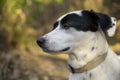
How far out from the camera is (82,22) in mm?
6102

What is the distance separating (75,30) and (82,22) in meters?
0.11

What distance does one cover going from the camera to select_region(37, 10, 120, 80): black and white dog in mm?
5988

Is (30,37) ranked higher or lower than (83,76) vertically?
lower

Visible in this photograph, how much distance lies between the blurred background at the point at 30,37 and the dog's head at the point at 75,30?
3.06 metres

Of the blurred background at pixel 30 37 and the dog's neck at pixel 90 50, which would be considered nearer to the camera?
the dog's neck at pixel 90 50

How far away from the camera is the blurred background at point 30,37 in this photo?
33.8ft

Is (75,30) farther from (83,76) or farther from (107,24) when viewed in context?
(83,76)

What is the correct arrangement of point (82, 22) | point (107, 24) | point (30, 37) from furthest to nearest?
point (30, 37), point (82, 22), point (107, 24)

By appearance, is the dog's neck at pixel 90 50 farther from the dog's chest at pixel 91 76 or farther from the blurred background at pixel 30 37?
the blurred background at pixel 30 37

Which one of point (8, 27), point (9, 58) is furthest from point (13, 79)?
point (8, 27)

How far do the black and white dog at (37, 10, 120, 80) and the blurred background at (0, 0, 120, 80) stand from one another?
121 inches

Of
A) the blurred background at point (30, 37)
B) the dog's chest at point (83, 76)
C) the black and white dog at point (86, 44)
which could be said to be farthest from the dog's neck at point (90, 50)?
the blurred background at point (30, 37)

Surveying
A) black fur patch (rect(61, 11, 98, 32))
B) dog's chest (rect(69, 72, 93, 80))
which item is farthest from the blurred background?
dog's chest (rect(69, 72, 93, 80))

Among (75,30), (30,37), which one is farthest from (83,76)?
(30,37)
